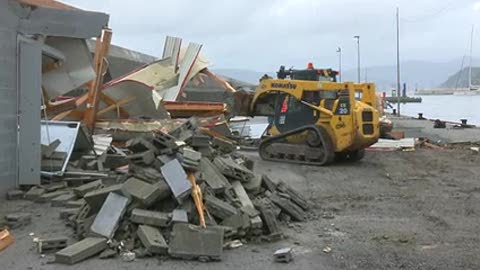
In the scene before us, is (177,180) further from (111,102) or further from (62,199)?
(111,102)

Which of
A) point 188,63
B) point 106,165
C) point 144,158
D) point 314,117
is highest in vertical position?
point 188,63

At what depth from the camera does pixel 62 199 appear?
907 cm

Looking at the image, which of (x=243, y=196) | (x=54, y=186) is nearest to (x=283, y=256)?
(x=243, y=196)

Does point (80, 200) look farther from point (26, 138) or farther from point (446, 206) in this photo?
point (446, 206)

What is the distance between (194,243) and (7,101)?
4814mm

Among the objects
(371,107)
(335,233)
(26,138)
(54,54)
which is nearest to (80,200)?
(26,138)

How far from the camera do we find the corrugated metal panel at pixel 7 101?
934cm

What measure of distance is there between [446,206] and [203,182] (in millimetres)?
4203

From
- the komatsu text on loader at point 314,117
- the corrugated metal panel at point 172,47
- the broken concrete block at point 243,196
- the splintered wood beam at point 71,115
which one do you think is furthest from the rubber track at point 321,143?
the broken concrete block at point 243,196

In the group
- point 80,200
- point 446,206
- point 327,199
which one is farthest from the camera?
point 327,199

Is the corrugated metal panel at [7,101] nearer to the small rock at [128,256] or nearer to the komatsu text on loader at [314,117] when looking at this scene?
the small rock at [128,256]

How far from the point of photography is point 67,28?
10.6 metres

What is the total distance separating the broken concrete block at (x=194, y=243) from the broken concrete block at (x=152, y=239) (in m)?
0.10

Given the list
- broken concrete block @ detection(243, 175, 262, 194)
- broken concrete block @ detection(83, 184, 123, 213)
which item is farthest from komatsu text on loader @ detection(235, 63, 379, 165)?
broken concrete block @ detection(83, 184, 123, 213)
